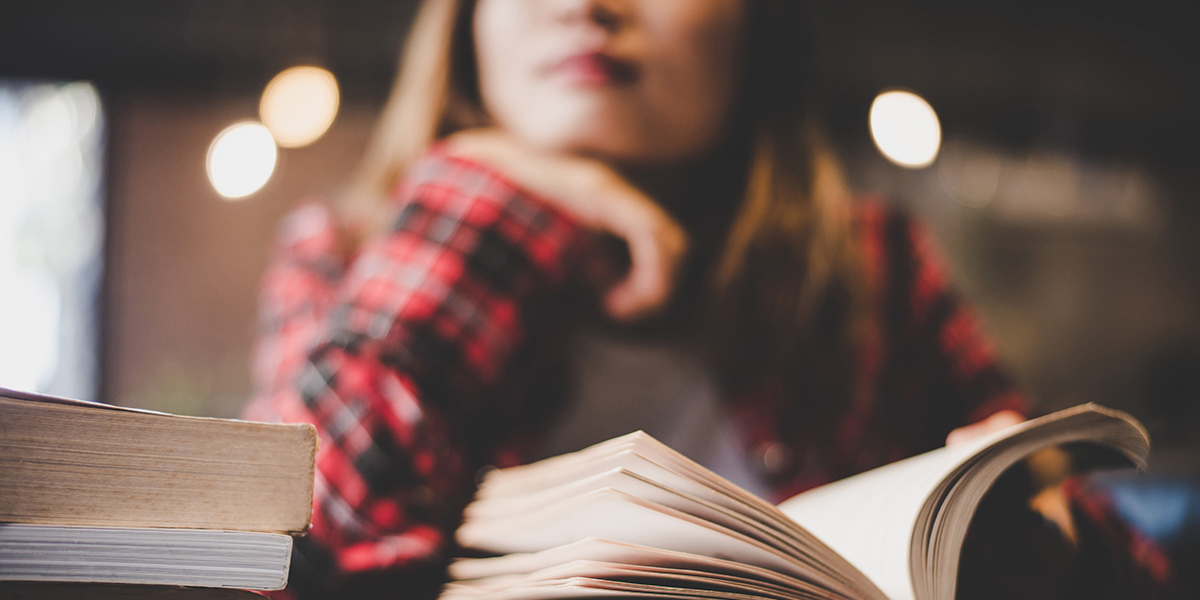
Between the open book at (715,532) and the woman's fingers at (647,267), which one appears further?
the woman's fingers at (647,267)

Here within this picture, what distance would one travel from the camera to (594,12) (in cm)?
74

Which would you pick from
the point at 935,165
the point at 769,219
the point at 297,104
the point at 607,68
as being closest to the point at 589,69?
the point at 607,68

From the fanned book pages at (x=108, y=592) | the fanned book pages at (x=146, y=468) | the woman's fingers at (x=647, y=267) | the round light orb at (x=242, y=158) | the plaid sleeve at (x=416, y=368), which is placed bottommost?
the fanned book pages at (x=108, y=592)

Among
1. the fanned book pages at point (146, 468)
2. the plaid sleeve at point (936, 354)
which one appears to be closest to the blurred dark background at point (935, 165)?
the plaid sleeve at point (936, 354)

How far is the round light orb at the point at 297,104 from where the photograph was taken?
1.71 meters

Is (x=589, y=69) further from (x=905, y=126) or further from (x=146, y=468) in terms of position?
(x=905, y=126)

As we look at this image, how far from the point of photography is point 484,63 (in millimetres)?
830

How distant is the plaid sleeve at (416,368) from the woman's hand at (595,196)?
0.8 inches

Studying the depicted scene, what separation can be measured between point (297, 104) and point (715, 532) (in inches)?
68.9

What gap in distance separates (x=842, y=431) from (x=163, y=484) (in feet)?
2.42

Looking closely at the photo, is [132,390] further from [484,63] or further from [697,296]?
[697,296]

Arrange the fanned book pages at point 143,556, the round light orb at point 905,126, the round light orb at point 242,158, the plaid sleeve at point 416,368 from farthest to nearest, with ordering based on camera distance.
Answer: the round light orb at point 905,126 < the round light orb at point 242,158 < the plaid sleeve at point 416,368 < the fanned book pages at point 143,556

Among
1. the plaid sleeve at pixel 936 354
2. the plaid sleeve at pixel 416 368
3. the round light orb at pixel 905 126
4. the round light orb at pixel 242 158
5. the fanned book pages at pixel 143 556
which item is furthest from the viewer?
the round light orb at pixel 905 126

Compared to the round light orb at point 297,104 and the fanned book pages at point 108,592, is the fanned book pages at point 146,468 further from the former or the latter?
the round light orb at point 297,104
